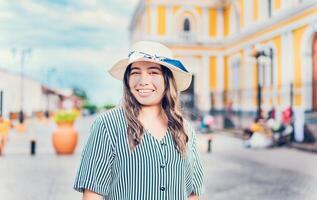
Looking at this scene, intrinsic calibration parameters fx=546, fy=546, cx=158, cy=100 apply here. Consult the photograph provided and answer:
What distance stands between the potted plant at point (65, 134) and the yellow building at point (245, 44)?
236 centimetres

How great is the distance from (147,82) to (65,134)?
649cm

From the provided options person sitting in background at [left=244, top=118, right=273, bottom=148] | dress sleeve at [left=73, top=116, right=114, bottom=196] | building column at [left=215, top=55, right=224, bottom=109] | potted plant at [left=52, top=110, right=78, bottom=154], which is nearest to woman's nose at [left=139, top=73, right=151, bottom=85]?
dress sleeve at [left=73, top=116, right=114, bottom=196]

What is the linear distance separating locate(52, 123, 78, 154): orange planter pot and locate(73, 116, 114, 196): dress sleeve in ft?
20.9

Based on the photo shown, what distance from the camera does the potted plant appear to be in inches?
298

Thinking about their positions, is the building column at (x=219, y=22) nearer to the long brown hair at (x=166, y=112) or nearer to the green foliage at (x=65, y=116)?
the green foliage at (x=65, y=116)

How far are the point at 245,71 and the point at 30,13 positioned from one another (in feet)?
28.2

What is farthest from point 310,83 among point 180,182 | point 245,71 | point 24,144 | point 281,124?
point 180,182

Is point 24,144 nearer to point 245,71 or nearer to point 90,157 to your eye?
point 245,71

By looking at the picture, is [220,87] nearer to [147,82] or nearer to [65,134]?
[65,134]

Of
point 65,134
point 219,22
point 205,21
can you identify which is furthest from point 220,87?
point 65,134

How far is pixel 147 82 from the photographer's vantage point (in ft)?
4.38

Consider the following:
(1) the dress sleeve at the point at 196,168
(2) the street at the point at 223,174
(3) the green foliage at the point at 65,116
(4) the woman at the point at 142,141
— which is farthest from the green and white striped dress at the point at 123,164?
(3) the green foliage at the point at 65,116

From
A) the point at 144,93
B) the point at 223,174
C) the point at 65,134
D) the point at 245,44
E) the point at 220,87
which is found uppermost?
the point at 245,44

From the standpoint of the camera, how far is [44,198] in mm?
4223
